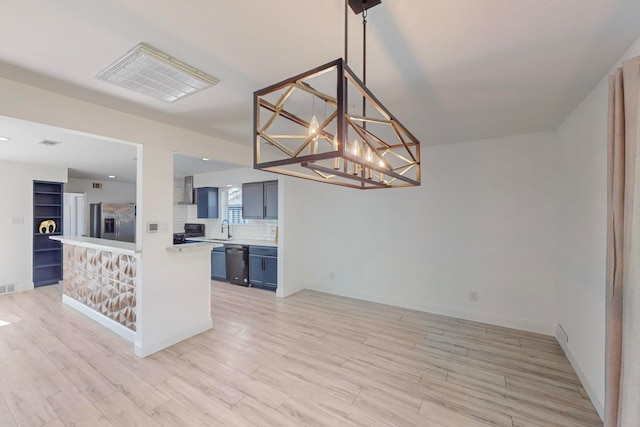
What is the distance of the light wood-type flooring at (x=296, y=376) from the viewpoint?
1927 mm

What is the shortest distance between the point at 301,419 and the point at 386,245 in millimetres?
2814

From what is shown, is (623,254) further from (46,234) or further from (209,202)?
(46,234)

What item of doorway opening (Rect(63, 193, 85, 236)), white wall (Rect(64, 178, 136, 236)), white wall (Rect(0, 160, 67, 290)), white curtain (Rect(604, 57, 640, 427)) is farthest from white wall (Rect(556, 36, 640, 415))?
white wall (Rect(64, 178, 136, 236))

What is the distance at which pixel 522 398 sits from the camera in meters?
2.10

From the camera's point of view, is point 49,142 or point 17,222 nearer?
point 49,142

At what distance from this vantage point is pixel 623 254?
132 cm

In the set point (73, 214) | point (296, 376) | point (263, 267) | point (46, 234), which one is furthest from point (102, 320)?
point (73, 214)

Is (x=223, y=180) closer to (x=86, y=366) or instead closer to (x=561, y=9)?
(x=86, y=366)

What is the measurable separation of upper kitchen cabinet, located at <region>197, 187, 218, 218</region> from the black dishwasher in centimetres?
130

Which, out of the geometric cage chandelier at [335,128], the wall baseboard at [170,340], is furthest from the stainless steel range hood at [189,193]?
the wall baseboard at [170,340]

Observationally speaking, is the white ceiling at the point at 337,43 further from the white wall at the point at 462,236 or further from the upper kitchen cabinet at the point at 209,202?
the upper kitchen cabinet at the point at 209,202

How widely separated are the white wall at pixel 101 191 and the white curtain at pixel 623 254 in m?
9.19

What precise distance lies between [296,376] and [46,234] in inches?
255

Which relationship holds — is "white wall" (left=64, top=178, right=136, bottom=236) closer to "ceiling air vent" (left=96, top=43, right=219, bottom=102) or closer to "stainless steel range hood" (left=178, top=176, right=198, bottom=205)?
"stainless steel range hood" (left=178, top=176, right=198, bottom=205)
